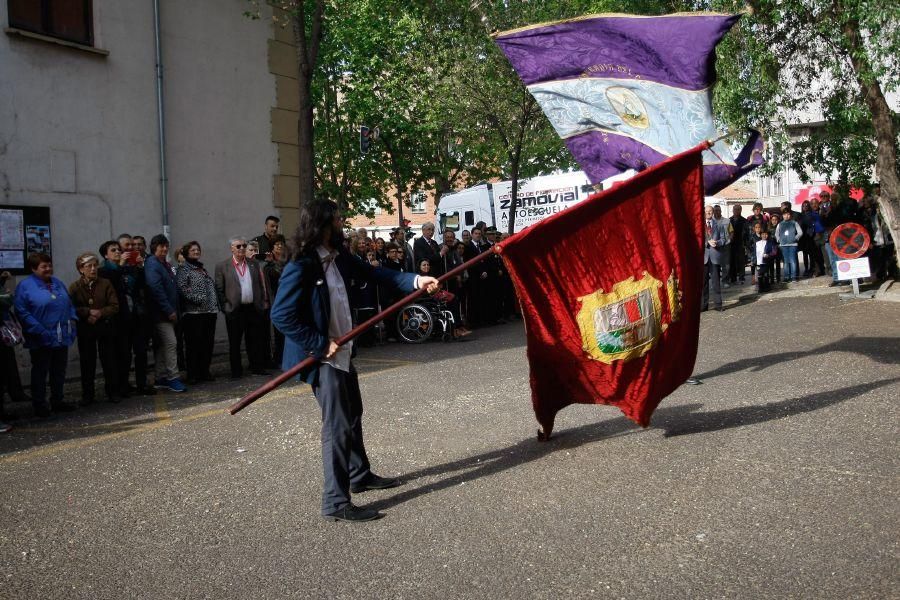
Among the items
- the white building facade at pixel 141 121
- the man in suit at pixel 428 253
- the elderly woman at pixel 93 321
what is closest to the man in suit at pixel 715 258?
the man in suit at pixel 428 253

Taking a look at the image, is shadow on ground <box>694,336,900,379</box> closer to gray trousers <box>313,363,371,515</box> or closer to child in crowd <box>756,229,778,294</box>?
gray trousers <box>313,363,371,515</box>

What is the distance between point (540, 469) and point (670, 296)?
1637mm

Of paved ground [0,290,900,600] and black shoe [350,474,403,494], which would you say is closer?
paved ground [0,290,900,600]

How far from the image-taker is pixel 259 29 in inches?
603

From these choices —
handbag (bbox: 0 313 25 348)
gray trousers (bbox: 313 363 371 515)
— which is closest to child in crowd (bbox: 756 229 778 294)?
gray trousers (bbox: 313 363 371 515)

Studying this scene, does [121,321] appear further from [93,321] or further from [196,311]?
[196,311]

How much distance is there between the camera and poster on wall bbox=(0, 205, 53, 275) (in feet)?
36.3

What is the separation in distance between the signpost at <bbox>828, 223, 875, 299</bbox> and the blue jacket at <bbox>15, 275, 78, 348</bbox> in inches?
501

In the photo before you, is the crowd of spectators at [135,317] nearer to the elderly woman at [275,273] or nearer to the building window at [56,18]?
the elderly woman at [275,273]

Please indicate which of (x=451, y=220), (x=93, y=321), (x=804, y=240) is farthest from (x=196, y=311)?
(x=451, y=220)

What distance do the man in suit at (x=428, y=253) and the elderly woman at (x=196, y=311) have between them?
17.4 ft

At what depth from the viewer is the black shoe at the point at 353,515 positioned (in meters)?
4.83

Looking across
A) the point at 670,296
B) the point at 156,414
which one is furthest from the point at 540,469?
the point at 156,414

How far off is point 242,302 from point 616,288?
6568mm
